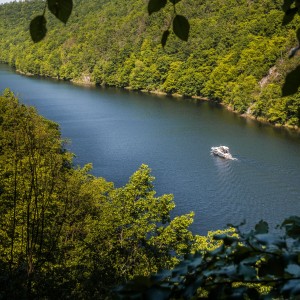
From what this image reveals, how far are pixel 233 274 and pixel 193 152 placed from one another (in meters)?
35.6

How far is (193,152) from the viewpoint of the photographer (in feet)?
120

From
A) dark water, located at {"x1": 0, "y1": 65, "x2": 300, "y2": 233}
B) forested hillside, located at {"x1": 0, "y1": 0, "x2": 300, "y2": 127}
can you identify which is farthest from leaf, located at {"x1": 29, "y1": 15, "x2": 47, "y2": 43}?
forested hillside, located at {"x1": 0, "y1": 0, "x2": 300, "y2": 127}

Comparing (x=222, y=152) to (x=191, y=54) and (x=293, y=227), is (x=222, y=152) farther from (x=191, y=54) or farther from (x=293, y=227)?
(x=191, y=54)

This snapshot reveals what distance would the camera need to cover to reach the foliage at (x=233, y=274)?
3.66ft

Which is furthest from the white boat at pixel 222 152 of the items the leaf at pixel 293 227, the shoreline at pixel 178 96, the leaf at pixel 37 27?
the leaf at pixel 37 27

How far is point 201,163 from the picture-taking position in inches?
1335

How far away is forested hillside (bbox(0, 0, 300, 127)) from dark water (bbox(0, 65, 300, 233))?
4.56 metres

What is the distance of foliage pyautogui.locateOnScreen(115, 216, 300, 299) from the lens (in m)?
1.12

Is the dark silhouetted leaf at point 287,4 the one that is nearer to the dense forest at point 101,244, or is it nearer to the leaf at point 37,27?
the dense forest at point 101,244

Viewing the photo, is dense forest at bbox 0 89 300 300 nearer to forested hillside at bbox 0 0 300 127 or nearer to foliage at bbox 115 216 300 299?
foliage at bbox 115 216 300 299

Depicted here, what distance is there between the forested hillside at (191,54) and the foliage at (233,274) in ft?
125

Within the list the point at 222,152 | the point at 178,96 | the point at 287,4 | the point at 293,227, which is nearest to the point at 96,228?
the point at 293,227

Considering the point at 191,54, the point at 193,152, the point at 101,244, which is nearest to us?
the point at 101,244

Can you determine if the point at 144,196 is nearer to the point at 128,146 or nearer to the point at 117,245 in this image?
the point at 117,245
